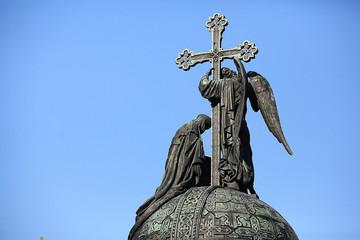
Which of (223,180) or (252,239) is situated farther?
(223,180)

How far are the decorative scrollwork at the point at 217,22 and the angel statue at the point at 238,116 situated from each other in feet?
4.57

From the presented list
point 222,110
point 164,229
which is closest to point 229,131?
point 222,110

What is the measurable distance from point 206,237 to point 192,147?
2603mm

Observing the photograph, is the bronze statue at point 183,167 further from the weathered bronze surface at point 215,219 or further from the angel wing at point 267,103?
the angel wing at point 267,103

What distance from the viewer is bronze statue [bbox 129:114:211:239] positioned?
1374 centimetres

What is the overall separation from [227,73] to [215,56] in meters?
0.55

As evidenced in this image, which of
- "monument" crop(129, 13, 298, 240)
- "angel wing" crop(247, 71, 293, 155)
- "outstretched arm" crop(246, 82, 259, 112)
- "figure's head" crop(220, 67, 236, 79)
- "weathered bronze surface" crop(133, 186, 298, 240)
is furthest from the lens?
"figure's head" crop(220, 67, 236, 79)

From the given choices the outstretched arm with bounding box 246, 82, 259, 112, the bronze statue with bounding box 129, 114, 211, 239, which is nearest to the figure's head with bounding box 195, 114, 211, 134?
the bronze statue with bounding box 129, 114, 211, 239

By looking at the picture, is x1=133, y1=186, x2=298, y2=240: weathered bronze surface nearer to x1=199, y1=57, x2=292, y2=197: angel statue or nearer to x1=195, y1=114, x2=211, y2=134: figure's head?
x1=199, y1=57, x2=292, y2=197: angel statue

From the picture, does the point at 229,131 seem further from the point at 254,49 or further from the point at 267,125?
the point at 254,49

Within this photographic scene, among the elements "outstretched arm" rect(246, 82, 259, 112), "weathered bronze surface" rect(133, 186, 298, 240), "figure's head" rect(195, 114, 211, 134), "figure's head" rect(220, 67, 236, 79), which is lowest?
"weathered bronze surface" rect(133, 186, 298, 240)

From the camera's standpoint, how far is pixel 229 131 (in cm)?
1430

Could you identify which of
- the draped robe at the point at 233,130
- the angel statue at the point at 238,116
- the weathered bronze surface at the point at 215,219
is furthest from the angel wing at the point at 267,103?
the weathered bronze surface at the point at 215,219

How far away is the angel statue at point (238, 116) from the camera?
45.4 ft
